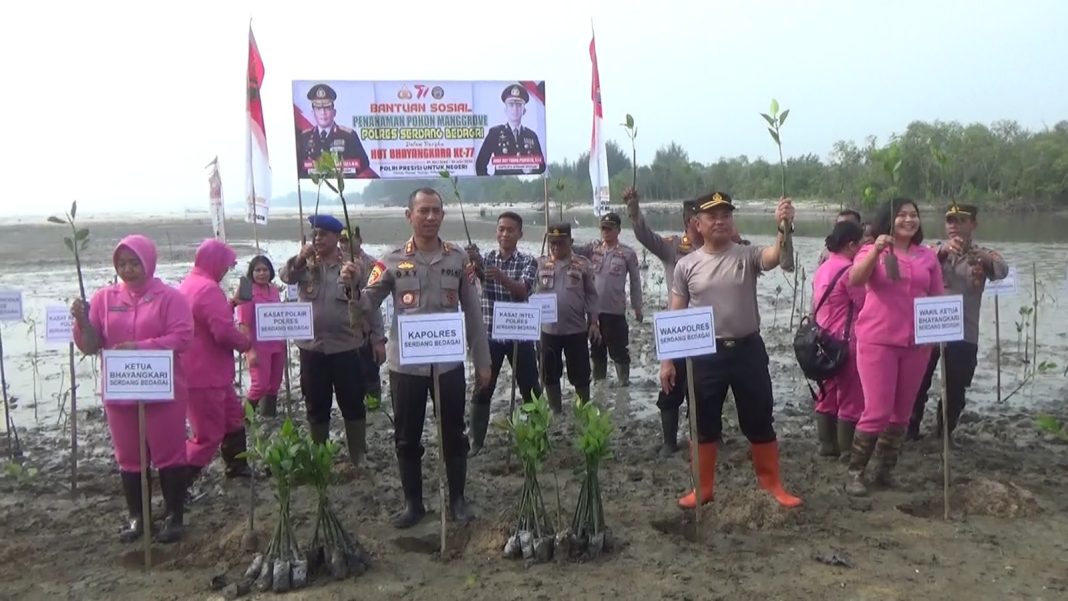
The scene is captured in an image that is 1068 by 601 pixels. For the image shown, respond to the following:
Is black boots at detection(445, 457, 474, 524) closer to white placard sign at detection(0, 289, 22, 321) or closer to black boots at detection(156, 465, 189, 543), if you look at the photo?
black boots at detection(156, 465, 189, 543)

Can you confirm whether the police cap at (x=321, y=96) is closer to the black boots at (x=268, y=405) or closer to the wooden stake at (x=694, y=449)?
the black boots at (x=268, y=405)

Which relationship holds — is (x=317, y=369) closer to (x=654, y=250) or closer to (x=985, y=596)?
(x=654, y=250)

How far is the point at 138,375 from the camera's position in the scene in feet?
13.6

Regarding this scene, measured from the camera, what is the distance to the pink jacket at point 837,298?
5453 millimetres

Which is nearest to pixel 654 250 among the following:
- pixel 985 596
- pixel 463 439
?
pixel 463 439

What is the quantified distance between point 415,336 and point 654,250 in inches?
105

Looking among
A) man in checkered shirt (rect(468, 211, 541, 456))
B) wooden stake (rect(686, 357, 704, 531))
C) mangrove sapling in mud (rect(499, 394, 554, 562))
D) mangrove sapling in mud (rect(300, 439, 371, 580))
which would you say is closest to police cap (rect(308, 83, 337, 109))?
man in checkered shirt (rect(468, 211, 541, 456))

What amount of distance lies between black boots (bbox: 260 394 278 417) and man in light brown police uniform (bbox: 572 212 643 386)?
3.18 metres

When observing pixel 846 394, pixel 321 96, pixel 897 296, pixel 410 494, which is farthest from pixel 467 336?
pixel 321 96

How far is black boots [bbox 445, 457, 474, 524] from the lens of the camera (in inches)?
183

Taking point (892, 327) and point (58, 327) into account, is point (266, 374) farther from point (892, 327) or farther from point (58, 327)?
point (892, 327)

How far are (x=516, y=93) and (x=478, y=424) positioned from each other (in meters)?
3.62

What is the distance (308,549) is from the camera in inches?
155

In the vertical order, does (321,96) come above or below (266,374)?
above
